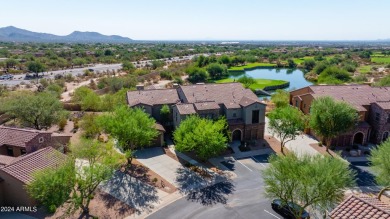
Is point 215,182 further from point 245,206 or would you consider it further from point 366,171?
point 366,171

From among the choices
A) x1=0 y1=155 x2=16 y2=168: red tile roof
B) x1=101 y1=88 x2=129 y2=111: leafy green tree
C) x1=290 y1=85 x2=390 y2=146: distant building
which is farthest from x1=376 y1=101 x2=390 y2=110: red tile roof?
x1=0 y1=155 x2=16 y2=168: red tile roof

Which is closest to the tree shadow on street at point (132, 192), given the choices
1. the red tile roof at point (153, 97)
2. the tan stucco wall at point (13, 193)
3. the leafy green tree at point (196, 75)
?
the tan stucco wall at point (13, 193)

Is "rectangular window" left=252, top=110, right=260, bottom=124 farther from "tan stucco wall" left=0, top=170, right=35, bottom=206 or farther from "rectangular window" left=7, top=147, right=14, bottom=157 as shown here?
"rectangular window" left=7, top=147, right=14, bottom=157

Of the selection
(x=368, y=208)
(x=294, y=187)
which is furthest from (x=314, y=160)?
(x=368, y=208)

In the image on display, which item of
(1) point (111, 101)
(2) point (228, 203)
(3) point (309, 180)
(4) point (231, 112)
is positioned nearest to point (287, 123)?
(4) point (231, 112)

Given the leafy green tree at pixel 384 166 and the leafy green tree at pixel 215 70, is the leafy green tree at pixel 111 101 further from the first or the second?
the leafy green tree at pixel 215 70

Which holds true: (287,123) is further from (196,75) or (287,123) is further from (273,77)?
(273,77)
